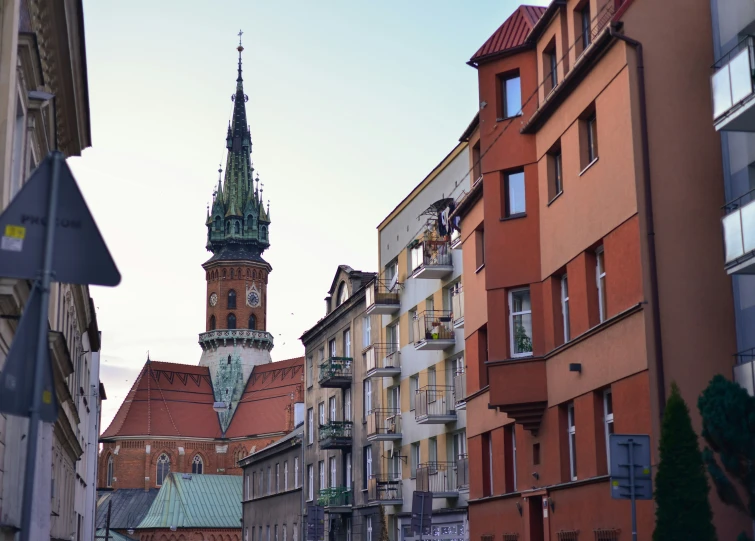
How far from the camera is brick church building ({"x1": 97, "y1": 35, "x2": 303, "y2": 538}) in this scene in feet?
389

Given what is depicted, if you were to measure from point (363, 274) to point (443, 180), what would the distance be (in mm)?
13756

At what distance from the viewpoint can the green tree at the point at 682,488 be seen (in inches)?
627

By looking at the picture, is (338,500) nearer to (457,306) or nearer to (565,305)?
(457,306)

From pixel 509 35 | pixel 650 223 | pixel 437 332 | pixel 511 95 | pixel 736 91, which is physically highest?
pixel 509 35

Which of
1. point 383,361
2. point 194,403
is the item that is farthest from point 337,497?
point 194,403

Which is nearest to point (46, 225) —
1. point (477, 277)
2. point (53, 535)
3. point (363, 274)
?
point (477, 277)

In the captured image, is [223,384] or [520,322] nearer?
[520,322]

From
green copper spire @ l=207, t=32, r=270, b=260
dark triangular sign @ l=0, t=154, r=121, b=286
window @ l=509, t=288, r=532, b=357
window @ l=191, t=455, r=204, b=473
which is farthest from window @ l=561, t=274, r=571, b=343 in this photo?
green copper spire @ l=207, t=32, r=270, b=260

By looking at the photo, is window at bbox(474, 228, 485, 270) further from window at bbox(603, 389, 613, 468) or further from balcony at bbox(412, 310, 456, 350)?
window at bbox(603, 389, 613, 468)

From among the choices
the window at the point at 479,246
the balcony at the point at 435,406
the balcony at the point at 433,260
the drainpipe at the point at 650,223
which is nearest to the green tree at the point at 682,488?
the drainpipe at the point at 650,223

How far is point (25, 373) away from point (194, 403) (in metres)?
122

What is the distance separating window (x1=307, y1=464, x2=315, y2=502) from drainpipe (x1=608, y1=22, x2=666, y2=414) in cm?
3718

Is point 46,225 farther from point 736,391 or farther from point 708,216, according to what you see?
point 708,216

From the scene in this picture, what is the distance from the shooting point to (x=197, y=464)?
123m
